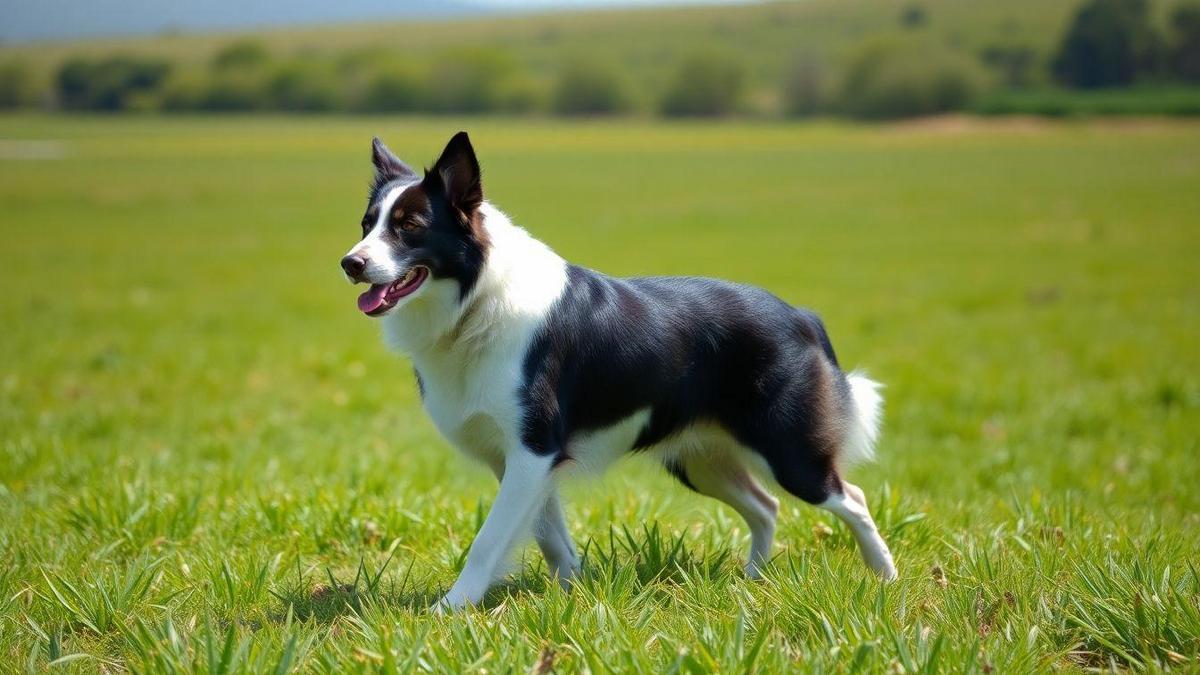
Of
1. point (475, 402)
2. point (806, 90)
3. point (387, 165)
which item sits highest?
point (387, 165)

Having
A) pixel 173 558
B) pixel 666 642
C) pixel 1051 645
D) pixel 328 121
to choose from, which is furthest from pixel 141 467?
pixel 328 121

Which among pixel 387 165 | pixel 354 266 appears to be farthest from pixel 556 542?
pixel 387 165

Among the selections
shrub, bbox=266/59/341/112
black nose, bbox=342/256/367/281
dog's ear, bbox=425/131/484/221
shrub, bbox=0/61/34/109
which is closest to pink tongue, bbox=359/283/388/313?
black nose, bbox=342/256/367/281

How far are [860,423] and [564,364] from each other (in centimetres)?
146

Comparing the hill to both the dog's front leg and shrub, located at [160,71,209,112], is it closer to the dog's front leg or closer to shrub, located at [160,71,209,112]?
shrub, located at [160,71,209,112]

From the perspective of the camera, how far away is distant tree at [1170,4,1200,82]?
58.4 metres

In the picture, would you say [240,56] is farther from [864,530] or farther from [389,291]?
[864,530]

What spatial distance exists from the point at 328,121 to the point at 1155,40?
72.2 meters

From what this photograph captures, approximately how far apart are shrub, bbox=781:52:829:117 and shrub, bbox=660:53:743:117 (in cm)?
565

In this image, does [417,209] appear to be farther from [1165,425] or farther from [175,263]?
[175,263]

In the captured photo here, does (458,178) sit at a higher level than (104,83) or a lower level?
higher

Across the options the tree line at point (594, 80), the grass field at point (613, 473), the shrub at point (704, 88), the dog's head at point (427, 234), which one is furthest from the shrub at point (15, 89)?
the dog's head at point (427, 234)

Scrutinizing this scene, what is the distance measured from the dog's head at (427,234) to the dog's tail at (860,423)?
5.99 ft

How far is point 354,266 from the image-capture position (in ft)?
13.5
